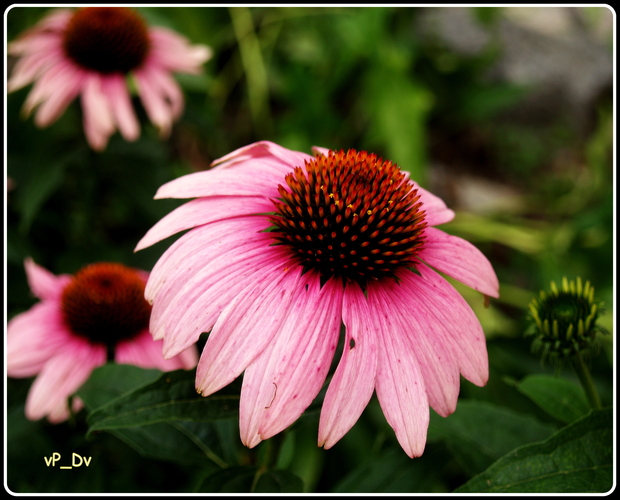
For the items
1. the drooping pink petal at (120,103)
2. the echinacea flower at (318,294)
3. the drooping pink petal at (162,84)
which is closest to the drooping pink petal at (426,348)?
the echinacea flower at (318,294)

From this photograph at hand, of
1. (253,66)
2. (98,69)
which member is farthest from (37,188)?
(253,66)

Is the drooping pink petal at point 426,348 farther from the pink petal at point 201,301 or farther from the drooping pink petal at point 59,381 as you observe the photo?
the drooping pink petal at point 59,381

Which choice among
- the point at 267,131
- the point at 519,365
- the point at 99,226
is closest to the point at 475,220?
the point at 519,365

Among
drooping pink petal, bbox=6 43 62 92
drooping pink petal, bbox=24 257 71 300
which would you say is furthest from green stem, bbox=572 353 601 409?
drooping pink petal, bbox=6 43 62 92

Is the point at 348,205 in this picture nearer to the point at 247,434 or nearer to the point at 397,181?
the point at 397,181

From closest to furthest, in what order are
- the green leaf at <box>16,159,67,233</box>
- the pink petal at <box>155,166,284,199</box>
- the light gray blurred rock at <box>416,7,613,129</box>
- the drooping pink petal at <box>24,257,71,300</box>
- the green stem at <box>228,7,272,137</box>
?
the pink petal at <box>155,166,284,199</box>, the drooping pink petal at <box>24,257,71,300</box>, the green leaf at <box>16,159,67,233</box>, the green stem at <box>228,7,272,137</box>, the light gray blurred rock at <box>416,7,613,129</box>

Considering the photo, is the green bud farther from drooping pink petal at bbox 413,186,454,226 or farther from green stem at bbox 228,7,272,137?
green stem at bbox 228,7,272,137
